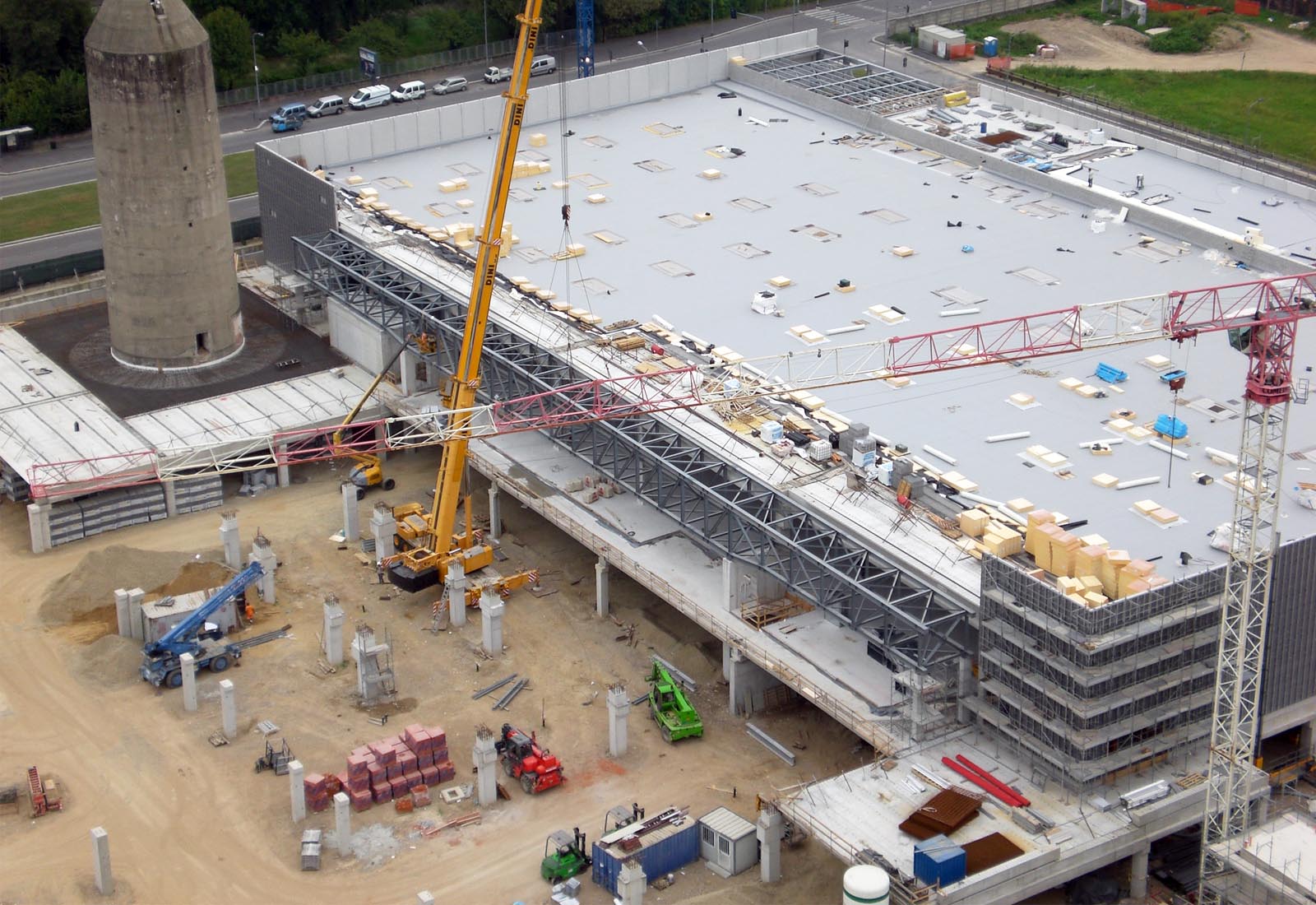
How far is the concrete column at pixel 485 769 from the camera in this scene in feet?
285

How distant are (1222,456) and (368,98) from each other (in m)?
101

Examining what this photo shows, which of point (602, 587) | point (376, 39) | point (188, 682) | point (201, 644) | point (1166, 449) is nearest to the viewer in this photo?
point (188, 682)

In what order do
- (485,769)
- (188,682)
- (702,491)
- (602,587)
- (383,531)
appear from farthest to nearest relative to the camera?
(383,531) → (602,587) → (702,491) → (188,682) → (485,769)

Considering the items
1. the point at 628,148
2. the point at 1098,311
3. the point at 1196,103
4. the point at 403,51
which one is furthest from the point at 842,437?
the point at 403,51

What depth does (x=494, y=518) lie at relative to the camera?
358 ft

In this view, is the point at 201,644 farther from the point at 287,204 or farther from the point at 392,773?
the point at 287,204

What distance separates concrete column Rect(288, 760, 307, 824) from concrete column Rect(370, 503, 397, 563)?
20.1 m

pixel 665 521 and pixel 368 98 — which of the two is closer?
pixel 665 521

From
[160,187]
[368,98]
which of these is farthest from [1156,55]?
[160,187]

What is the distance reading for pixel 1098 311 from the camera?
359 ft

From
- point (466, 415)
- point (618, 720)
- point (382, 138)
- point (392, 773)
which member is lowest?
point (392, 773)

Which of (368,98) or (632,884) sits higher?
(368,98)

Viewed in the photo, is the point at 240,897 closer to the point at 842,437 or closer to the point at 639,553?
the point at 639,553

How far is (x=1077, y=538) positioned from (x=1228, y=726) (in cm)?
997
